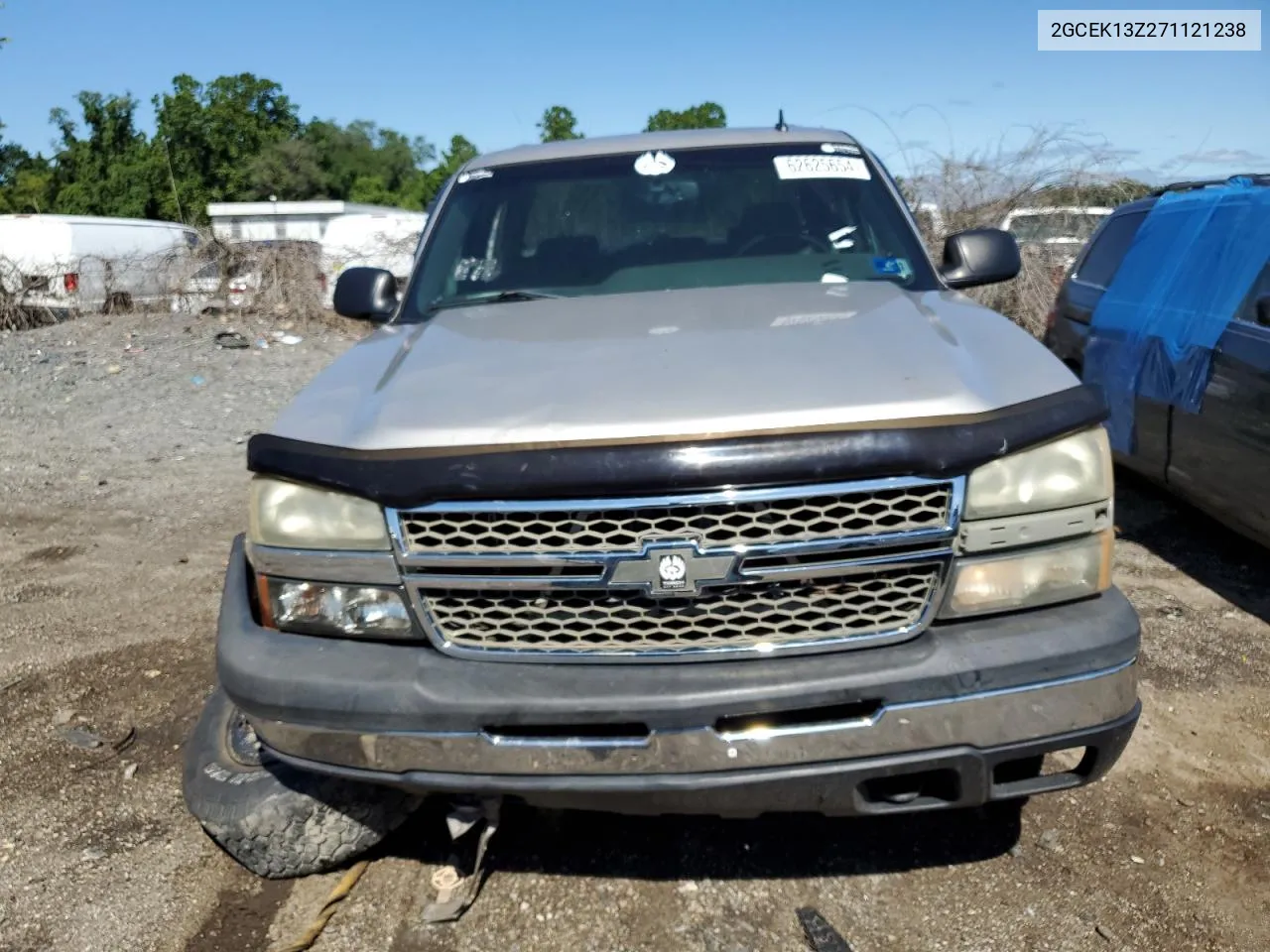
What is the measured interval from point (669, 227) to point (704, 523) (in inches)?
71.0

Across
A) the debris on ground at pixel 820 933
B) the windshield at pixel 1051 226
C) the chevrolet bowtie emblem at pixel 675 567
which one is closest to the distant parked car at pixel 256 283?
the windshield at pixel 1051 226

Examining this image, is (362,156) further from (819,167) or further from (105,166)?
(819,167)

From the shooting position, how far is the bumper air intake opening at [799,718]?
7.15ft

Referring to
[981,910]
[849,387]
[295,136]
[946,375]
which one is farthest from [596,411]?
[295,136]

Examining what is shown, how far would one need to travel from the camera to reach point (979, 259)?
369 cm

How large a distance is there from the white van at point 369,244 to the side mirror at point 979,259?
35.5 ft

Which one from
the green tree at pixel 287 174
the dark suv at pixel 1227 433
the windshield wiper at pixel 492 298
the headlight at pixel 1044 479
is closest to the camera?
the headlight at pixel 1044 479

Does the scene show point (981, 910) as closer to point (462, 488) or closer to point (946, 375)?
point (946, 375)

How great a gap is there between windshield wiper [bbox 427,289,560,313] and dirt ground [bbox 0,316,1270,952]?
158 centimetres

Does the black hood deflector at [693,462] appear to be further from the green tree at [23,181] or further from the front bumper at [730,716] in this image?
the green tree at [23,181]

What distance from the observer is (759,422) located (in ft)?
7.11

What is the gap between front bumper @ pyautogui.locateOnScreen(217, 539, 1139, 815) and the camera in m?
2.16

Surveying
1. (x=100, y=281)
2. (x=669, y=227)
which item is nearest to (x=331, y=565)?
(x=669, y=227)

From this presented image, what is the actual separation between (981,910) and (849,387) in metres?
1.36
